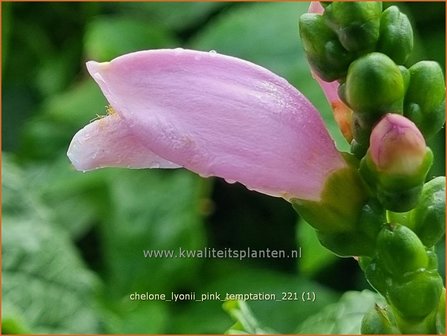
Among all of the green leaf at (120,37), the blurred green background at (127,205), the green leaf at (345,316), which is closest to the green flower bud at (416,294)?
the green leaf at (345,316)

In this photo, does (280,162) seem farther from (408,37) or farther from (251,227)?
(251,227)

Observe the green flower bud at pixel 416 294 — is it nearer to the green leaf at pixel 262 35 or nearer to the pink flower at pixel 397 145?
the pink flower at pixel 397 145

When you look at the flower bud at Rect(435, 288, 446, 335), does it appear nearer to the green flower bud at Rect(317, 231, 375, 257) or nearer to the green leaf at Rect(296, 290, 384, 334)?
the green flower bud at Rect(317, 231, 375, 257)

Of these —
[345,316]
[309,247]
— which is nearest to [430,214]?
[345,316]

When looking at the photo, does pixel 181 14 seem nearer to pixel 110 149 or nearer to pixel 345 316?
pixel 345 316

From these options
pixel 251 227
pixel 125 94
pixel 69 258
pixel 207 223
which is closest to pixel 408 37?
pixel 125 94

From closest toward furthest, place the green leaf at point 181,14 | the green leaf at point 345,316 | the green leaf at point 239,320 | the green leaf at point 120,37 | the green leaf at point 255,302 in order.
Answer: the green leaf at point 239,320 → the green leaf at point 345,316 → the green leaf at point 255,302 → the green leaf at point 120,37 → the green leaf at point 181,14

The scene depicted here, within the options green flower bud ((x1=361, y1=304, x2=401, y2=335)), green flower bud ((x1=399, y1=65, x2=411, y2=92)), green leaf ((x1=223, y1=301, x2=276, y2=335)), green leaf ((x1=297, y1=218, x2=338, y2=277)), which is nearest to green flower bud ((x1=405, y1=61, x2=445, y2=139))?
green flower bud ((x1=399, y1=65, x2=411, y2=92))
